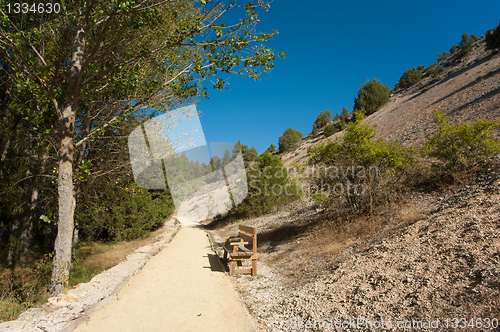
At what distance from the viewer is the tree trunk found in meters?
4.73

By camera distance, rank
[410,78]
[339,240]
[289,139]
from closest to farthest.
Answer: [339,240] < [410,78] < [289,139]

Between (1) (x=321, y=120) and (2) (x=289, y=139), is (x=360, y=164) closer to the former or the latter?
(2) (x=289, y=139)

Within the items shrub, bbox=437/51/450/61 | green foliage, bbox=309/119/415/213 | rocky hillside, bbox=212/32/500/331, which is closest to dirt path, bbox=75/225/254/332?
rocky hillside, bbox=212/32/500/331

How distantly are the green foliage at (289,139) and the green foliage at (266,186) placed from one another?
31.4m

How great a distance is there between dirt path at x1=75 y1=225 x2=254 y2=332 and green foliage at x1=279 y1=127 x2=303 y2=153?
45.8m

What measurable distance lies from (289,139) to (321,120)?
11946 mm

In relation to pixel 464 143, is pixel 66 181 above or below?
above

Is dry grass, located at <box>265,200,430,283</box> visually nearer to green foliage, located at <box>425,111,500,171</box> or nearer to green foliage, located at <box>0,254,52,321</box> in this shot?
green foliage, located at <box>425,111,500,171</box>

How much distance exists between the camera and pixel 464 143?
24.3 feet

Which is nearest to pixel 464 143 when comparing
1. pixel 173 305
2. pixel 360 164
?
pixel 360 164

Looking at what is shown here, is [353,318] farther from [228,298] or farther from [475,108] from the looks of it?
[475,108]

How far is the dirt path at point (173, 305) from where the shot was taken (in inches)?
149

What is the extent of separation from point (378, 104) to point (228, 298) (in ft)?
147

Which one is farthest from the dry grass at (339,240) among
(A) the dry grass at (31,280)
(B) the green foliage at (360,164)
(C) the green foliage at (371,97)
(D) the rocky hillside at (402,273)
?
(C) the green foliage at (371,97)
